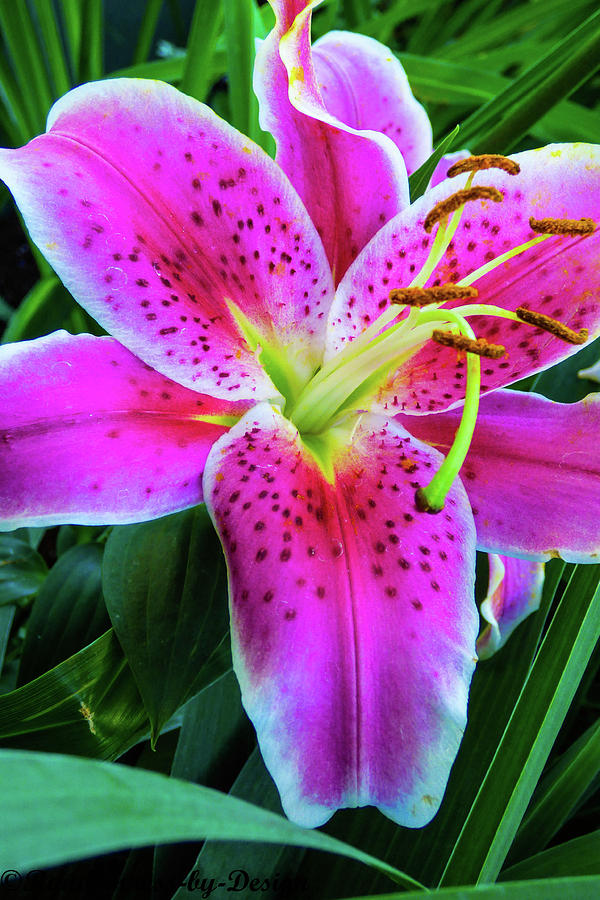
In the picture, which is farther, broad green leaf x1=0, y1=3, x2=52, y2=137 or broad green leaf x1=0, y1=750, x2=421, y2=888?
broad green leaf x1=0, y1=3, x2=52, y2=137

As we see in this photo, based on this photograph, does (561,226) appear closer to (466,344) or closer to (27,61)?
(466,344)

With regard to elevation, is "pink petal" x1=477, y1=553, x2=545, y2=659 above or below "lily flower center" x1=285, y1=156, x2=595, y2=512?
below

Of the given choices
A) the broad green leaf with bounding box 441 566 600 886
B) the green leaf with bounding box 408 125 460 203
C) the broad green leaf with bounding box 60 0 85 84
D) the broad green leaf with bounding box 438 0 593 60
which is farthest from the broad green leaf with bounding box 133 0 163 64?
the broad green leaf with bounding box 441 566 600 886

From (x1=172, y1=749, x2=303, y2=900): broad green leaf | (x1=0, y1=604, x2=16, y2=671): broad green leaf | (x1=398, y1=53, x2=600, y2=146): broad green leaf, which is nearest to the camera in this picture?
(x1=172, y1=749, x2=303, y2=900): broad green leaf

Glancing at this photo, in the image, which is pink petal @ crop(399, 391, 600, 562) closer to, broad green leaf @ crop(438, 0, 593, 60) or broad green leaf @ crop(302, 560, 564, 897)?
broad green leaf @ crop(302, 560, 564, 897)

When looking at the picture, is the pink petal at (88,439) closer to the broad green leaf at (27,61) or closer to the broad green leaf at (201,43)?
the broad green leaf at (201,43)

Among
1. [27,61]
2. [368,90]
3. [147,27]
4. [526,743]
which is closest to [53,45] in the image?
[27,61]
